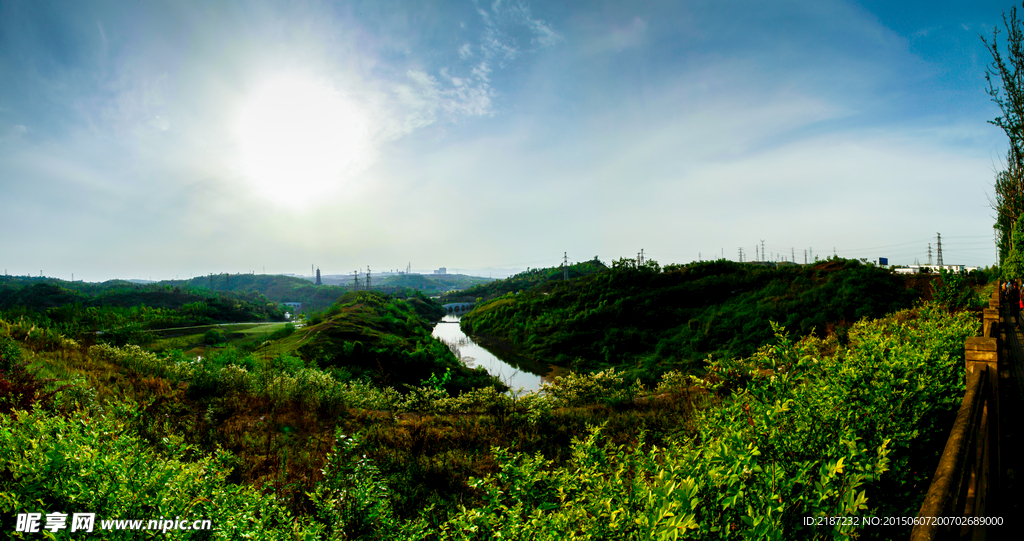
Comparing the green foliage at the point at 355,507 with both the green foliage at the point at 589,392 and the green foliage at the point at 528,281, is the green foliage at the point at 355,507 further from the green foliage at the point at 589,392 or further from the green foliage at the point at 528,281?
the green foliage at the point at 528,281

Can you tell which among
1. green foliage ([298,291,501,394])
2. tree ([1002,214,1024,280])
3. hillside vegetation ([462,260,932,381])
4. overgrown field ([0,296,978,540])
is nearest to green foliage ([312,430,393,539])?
overgrown field ([0,296,978,540])

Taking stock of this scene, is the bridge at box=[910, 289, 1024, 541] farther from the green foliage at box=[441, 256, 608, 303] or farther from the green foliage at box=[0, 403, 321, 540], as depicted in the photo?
the green foliage at box=[441, 256, 608, 303]

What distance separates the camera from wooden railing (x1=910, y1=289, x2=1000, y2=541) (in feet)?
5.33

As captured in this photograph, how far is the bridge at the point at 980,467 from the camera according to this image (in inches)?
67.0

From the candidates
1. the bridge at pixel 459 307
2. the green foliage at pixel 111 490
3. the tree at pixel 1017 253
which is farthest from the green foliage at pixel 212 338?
the bridge at pixel 459 307

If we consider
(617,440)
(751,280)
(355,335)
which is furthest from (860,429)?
(751,280)

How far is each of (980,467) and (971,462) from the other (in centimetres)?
25

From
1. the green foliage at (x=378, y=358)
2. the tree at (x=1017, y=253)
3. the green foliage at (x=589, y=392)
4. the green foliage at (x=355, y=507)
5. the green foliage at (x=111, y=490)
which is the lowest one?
the green foliage at (x=378, y=358)

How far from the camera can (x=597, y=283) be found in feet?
126

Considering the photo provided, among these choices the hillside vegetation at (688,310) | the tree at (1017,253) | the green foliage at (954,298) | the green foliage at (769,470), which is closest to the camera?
the green foliage at (769,470)

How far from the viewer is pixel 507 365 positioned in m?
29.0

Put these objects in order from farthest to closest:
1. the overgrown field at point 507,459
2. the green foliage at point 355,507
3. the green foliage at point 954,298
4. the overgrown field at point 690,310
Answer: the overgrown field at point 690,310 → the green foliage at point 954,298 → the green foliage at point 355,507 → the overgrown field at point 507,459

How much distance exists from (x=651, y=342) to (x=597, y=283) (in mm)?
11280

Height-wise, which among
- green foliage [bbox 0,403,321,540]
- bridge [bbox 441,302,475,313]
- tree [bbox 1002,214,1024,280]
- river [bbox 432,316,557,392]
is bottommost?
Result: river [bbox 432,316,557,392]
